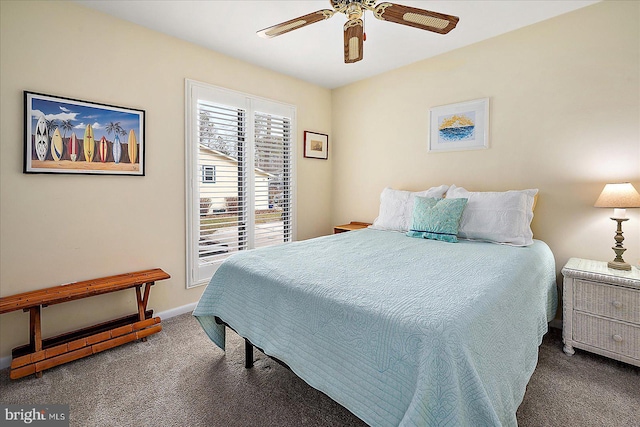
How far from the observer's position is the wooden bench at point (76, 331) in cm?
194

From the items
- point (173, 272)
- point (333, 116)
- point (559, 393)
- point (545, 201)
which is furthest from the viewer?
point (333, 116)

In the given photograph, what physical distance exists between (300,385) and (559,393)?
1.54 metres

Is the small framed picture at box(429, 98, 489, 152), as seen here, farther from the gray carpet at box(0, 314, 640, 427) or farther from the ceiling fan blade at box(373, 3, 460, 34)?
the gray carpet at box(0, 314, 640, 427)

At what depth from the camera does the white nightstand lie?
1.95 meters

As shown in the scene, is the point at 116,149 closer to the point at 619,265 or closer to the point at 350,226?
the point at 350,226

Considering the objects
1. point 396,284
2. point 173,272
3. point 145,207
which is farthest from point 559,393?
point 145,207

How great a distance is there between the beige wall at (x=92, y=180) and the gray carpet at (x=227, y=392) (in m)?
0.60

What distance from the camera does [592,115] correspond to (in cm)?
240

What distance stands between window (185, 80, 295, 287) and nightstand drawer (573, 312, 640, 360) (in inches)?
115

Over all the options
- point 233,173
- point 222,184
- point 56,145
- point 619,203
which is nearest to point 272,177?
point 233,173

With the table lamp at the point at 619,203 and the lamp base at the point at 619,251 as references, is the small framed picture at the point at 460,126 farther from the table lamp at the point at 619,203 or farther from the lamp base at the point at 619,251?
the lamp base at the point at 619,251

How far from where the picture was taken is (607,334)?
2039 mm

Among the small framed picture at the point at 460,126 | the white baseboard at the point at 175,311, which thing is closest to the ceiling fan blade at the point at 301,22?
the small framed picture at the point at 460,126

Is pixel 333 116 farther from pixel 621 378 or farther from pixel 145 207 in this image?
pixel 621 378
